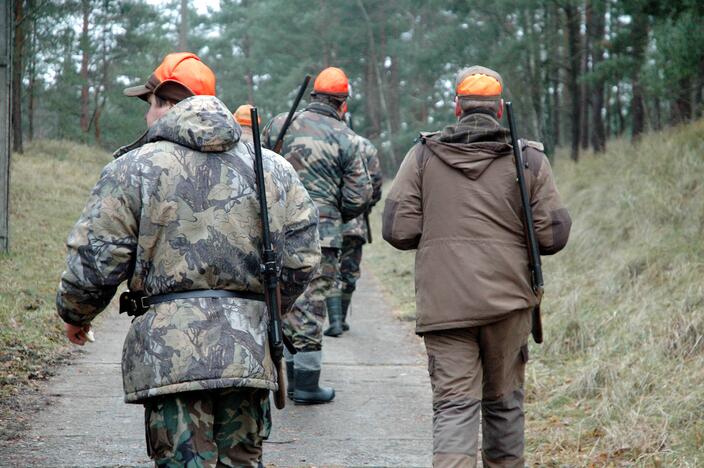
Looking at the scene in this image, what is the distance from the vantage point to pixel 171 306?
3096 millimetres

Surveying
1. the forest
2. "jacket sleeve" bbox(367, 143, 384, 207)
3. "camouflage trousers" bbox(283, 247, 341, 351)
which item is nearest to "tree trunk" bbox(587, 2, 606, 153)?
the forest

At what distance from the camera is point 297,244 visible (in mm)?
3424

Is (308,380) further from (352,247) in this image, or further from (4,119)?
(4,119)

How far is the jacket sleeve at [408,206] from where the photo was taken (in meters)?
4.22

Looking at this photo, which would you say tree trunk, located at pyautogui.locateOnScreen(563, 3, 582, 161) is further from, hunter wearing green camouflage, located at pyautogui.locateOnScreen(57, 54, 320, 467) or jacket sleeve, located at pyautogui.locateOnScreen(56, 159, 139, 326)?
jacket sleeve, located at pyautogui.locateOnScreen(56, 159, 139, 326)

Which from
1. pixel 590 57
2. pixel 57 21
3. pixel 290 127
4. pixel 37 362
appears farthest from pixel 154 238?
pixel 590 57

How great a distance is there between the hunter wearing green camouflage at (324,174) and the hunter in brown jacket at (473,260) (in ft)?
7.20

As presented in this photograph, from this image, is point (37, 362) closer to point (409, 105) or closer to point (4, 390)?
point (4, 390)

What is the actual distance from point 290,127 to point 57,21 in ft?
54.8

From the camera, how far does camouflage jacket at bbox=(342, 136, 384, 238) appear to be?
304 inches

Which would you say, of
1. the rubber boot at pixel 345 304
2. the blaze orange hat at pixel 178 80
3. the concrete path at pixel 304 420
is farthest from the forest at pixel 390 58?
the blaze orange hat at pixel 178 80

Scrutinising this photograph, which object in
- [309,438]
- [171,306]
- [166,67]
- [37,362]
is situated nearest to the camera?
[171,306]

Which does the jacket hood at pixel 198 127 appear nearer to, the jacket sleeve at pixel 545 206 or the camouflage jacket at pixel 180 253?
the camouflage jacket at pixel 180 253

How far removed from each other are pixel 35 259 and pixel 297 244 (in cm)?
841
